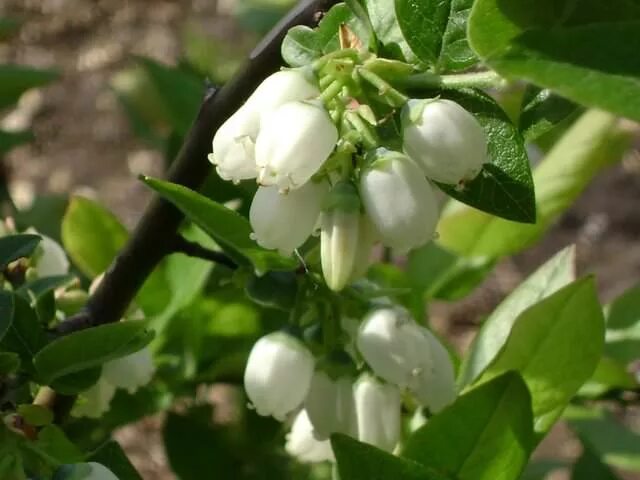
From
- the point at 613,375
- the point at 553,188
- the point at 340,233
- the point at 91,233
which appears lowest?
the point at 613,375

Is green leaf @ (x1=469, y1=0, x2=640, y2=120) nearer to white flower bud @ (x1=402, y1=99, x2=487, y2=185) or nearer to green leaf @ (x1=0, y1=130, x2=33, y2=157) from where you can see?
white flower bud @ (x1=402, y1=99, x2=487, y2=185)

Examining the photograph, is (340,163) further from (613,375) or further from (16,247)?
(613,375)

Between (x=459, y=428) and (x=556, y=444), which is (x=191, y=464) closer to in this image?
(x=459, y=428)

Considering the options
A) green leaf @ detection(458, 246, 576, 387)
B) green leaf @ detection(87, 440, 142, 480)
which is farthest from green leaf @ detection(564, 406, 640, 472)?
green leaf @ detection(87, 440, 142, 480)

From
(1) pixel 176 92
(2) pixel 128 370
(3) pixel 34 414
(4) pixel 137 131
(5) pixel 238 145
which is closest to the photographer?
(5) pixel 238 145

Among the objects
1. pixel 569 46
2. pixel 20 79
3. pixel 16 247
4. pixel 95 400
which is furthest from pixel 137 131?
pixel 569 46

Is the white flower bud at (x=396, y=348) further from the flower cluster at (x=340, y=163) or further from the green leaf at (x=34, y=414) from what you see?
the green leaf at (x=34, y=414)
